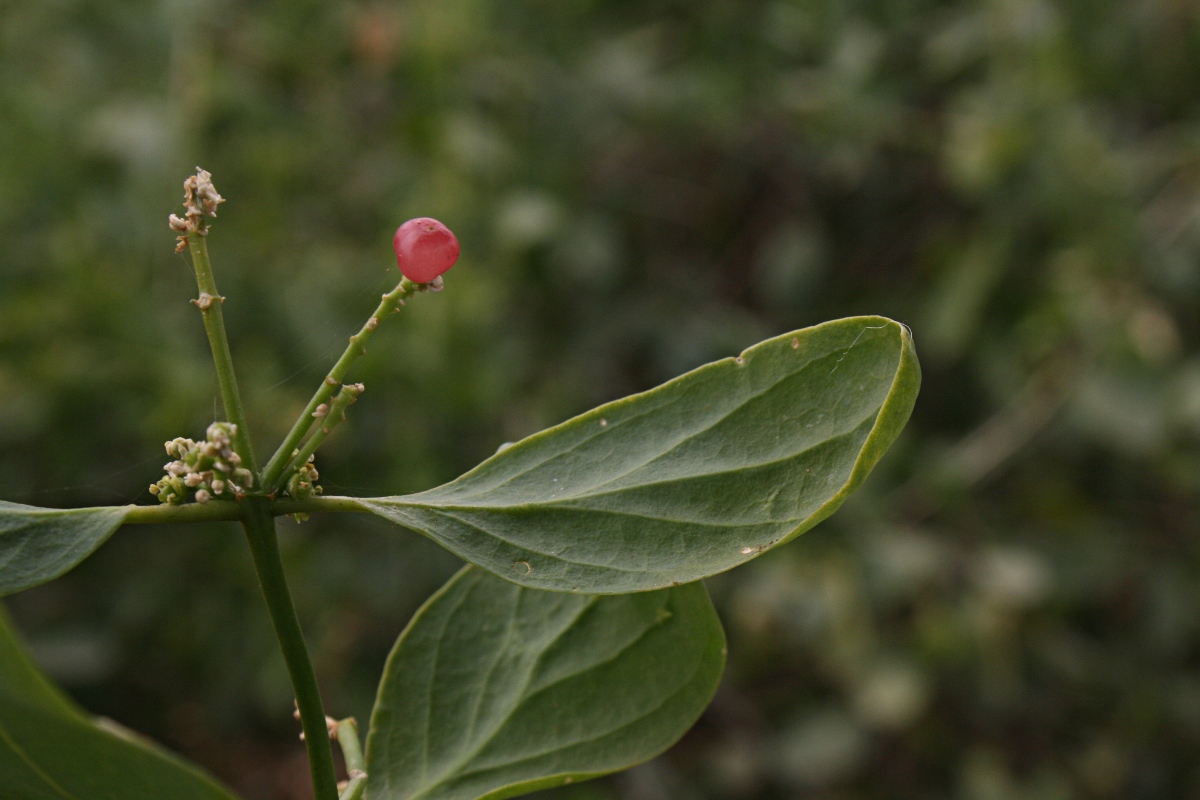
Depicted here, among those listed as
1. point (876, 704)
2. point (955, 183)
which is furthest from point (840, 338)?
point (955, 183)

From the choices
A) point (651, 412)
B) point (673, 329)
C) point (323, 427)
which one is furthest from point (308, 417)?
point (673, 329)

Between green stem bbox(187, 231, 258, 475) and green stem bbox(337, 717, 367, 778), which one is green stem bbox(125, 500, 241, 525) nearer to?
green stem bbox(187, 231, 258, 475)

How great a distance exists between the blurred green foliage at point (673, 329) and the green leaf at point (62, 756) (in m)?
1.01

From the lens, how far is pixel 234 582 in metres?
1.47

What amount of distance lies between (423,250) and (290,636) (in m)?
0.14

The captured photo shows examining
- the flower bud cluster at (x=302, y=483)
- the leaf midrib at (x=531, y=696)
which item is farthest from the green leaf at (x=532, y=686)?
the flower bud cluster at (x=302, y=483)

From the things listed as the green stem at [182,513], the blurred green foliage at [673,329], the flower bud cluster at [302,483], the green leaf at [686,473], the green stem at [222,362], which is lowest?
the blurred green foliage at [673,329]

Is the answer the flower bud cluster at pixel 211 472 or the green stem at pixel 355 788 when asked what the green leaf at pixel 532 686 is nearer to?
the green stem at pixel 355 788

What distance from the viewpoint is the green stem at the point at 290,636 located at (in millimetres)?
334

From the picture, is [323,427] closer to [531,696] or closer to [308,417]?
[308,417]

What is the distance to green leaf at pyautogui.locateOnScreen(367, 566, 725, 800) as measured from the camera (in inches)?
16.4

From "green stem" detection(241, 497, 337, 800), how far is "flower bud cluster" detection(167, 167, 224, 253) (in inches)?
3.6

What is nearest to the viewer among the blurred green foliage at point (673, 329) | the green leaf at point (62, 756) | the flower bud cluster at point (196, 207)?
the green leaf at point (62, 756)

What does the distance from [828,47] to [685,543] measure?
1.53 m
